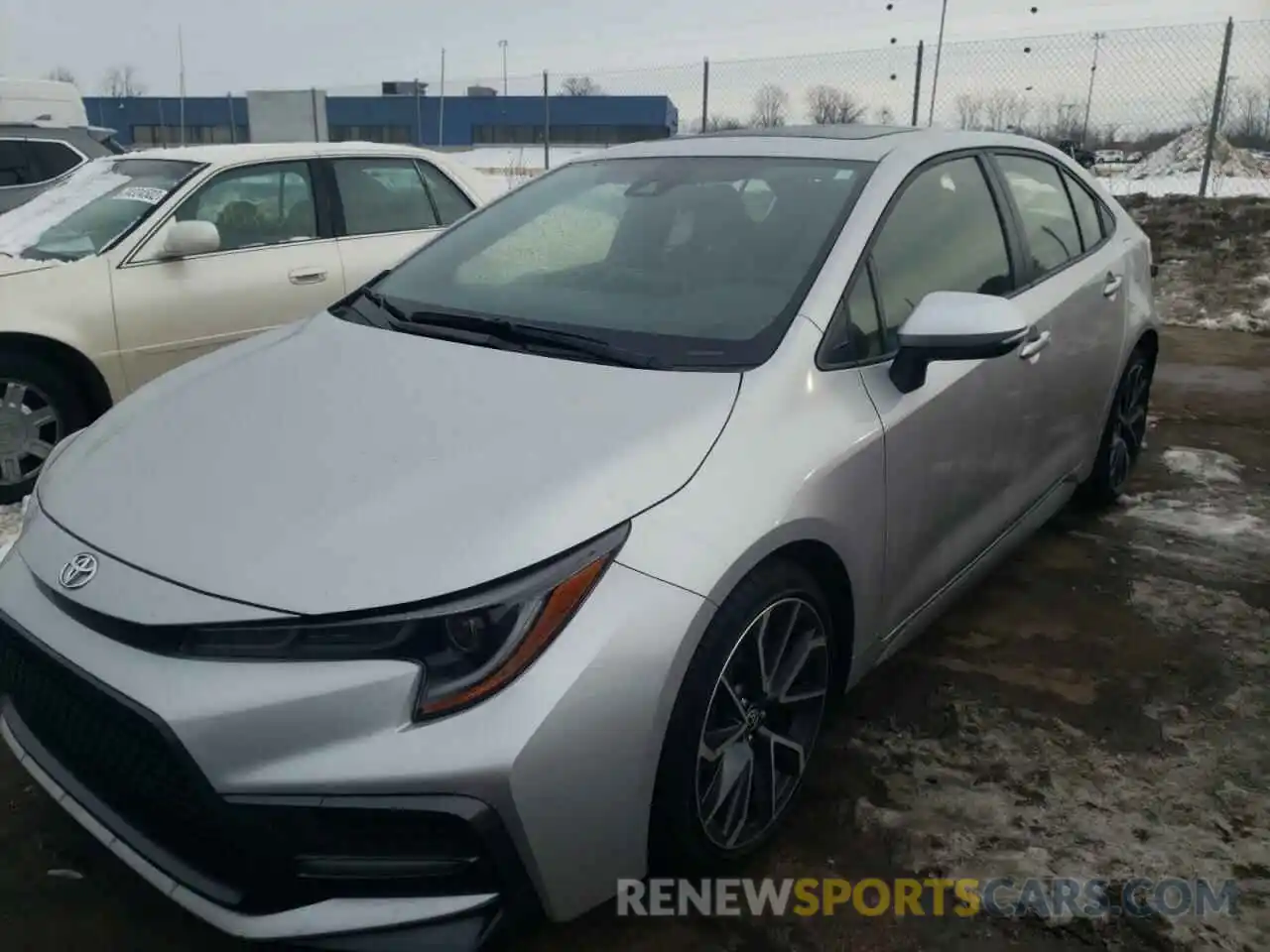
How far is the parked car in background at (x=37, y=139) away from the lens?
362 inches

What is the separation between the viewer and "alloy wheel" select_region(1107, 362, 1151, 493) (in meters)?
4.30

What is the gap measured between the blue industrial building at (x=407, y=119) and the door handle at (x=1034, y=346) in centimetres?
2116

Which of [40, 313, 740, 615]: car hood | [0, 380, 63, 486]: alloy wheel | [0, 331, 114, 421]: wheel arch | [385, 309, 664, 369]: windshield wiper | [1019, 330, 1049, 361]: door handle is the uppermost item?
[385, 309, 664, 369]: windshield wiper

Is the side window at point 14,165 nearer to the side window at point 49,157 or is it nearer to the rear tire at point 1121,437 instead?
the side window at point 49,157

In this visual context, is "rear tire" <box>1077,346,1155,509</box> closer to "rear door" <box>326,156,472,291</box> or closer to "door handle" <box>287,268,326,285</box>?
"rear door" <box>326,156,472,291</box>

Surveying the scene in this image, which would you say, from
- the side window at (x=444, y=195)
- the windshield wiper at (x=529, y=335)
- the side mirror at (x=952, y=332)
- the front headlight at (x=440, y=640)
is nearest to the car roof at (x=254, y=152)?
the side window at (x=444, y=195)

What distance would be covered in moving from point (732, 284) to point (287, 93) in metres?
25.9

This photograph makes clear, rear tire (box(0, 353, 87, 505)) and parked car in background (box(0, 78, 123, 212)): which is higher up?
parked car in background (box(0, 78, 123, 212))

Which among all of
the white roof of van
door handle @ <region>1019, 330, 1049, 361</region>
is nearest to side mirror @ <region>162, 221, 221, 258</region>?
door handle @ <region>1019, 330, 1049, 361</region>

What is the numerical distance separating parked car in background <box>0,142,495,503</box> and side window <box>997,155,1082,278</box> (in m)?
2.89

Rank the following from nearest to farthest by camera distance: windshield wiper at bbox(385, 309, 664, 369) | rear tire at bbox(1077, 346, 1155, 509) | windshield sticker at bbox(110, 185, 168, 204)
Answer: windshield wiper at bbox(385, 309, 664, 369) → rear tire at bbox(1077, 346, 1155, 509) → windshield sticker at bbox(110, 185, 168, 204)

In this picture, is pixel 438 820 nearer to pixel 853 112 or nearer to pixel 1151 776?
pixel 1151 776

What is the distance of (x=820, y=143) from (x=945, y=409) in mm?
933

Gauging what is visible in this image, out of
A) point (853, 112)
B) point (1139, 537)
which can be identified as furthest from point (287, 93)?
point (1139, 537)
